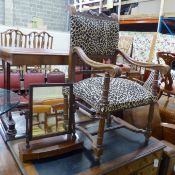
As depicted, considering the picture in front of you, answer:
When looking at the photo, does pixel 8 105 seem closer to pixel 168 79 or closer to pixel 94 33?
pixel 94 33

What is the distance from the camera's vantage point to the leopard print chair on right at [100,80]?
1119 millimetres

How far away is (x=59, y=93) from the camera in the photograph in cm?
134

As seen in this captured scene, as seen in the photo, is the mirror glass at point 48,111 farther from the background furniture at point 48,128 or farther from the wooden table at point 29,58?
the wooden table at point 29,58

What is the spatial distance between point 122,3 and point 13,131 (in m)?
3.53

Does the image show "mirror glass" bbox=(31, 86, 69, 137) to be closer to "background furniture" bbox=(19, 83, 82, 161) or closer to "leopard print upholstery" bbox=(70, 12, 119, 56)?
"background furniture" bbox=(19, 83, 82, 161)

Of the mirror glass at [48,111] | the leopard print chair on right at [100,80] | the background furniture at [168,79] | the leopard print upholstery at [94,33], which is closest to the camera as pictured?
the leopard print chair on right at [100,80]

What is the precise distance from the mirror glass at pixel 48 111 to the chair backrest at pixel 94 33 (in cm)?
35

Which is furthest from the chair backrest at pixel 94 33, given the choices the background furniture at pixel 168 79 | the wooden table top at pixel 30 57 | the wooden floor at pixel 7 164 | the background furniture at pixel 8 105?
the background furniture at pixel 168 79

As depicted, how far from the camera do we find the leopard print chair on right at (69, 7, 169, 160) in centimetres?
Result: 112

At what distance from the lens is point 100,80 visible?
1.45 metres

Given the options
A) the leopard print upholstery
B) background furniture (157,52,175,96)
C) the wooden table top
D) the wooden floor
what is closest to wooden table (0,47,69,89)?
the wooden table top

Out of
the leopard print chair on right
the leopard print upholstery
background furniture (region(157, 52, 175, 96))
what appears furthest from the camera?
background furniture (region(157, 52, 175, 96))

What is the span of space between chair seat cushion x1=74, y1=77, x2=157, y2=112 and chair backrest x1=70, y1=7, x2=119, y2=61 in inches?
9.5

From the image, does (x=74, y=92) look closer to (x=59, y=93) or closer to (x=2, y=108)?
(x=59, y=93)
